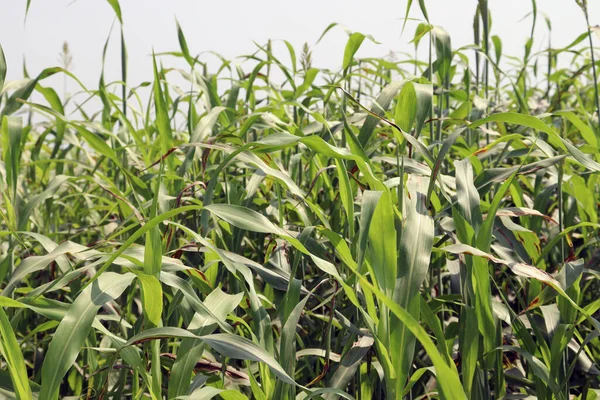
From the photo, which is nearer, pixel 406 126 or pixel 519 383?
pixel 406 126

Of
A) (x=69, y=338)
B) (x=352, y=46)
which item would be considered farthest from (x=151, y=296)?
(x=352, y=46)

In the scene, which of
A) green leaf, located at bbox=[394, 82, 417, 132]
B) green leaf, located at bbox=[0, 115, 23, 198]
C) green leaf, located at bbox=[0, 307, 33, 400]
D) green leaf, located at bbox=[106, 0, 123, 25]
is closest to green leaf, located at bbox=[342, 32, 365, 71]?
green leaf, located at bbox=[394, 82, 417, 132]

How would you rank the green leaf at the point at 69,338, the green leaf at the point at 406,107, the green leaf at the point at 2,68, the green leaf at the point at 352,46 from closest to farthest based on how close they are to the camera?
the green leaf at the point at 69,338
the green leaf at the point at 406,107
the green leaf at the point at 2,68
the green leaf at the point at 352,46

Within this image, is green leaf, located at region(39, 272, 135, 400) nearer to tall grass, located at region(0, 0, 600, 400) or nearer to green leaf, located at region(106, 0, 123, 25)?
tall grass, located at region(0, 0, 600, 400)

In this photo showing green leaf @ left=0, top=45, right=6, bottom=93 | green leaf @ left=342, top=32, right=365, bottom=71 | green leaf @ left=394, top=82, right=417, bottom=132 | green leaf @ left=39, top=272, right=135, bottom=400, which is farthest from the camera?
green leaf @ left=342, top=32, right=365, bottom=71

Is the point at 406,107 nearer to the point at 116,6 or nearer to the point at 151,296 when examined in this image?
the point at 151,296

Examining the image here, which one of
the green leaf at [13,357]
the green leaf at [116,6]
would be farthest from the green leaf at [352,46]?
the green leaf at [13,357]

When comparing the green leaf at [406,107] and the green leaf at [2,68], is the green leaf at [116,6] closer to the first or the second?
the green leaf at [2,68]

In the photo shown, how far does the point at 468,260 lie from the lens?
2.33 feet

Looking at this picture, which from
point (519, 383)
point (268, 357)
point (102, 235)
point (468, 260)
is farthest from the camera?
point (102, 235)

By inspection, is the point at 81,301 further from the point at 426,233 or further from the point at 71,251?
the point at 426,233

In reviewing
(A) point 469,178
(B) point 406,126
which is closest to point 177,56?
(B) point 406,126

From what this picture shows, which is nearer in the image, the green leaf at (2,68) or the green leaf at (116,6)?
the green leaf at (2,68)

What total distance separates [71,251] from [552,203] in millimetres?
1058
